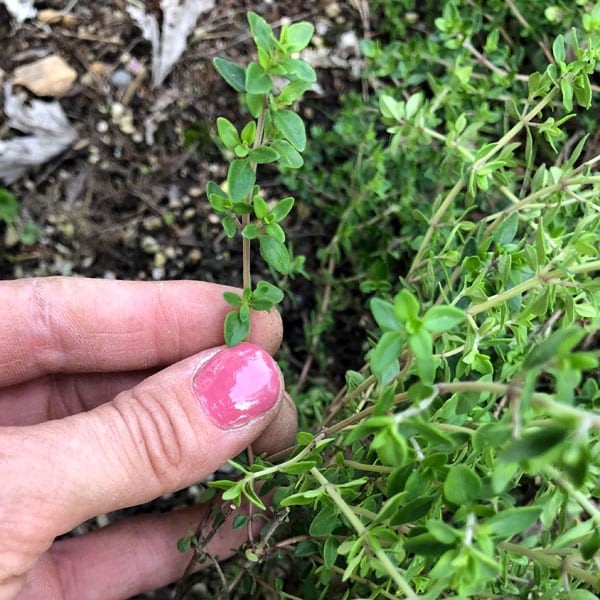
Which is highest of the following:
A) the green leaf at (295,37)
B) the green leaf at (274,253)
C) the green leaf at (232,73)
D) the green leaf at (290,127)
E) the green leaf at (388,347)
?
the green leaf at (295,37)

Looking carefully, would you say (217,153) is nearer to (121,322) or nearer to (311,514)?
(121,322)

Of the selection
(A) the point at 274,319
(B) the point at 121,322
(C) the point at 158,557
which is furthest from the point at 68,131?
(C) the point at 158,557

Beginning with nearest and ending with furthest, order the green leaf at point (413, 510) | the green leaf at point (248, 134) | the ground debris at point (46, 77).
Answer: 1. the green leaf at point (413, 510)
2. the green leaf at point (248, 134)
3. the ground debris at point (46, 77)

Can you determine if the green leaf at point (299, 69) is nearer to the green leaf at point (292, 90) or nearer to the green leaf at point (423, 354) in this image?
the green leaf at point (292, 90)

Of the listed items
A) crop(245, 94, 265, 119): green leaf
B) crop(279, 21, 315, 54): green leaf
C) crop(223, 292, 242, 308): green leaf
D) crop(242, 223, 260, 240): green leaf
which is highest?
crop(279, 21, 315, 54): green leaf

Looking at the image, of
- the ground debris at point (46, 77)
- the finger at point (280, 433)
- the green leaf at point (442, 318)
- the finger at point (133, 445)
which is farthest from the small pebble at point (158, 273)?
the green leaf at point (442, 318)

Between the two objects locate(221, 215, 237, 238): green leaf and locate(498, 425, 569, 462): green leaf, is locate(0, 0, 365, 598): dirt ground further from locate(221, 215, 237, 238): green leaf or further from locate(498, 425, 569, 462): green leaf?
locate(498, 425, 569, 462): green leaf

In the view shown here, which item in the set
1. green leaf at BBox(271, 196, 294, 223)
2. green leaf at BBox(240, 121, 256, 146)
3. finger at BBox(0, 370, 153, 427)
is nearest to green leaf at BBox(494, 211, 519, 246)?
green leaf at BBox(271, 196, 294, 223)
